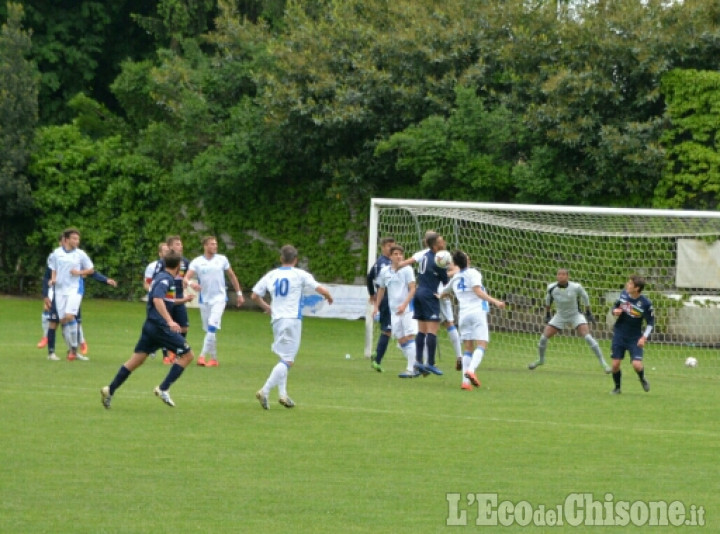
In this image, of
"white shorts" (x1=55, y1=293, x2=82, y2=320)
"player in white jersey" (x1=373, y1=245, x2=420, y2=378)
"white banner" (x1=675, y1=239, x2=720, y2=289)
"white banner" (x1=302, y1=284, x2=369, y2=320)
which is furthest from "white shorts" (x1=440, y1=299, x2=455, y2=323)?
"white banner" (x1=302, y1=284, x2=369, y2=320)

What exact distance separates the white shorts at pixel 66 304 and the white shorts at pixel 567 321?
7.56 m

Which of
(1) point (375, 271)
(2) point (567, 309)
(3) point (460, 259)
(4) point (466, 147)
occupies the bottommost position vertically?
(2) point (567, 309)

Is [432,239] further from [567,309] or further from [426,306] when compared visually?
[567,309]

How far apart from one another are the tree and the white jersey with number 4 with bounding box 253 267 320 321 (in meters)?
22.8

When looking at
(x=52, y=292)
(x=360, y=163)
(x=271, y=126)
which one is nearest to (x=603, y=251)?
(x=360, y=163)

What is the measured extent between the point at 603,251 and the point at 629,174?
280 cm

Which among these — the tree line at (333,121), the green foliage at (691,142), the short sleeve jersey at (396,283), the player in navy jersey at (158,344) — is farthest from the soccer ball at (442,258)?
the green foliage at (691,142)

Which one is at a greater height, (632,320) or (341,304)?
(632,320)

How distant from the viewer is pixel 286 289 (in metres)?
13.8

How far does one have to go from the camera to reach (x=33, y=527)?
8070 mm

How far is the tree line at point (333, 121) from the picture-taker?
1095 inches

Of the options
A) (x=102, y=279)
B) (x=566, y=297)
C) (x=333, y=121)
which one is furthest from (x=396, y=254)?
(x=333, y=121)

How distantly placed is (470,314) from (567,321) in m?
4.29

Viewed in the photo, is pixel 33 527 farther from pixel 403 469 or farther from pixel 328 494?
pixel 403 469
